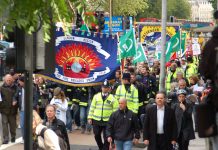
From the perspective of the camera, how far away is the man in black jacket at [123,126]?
13.4 metres

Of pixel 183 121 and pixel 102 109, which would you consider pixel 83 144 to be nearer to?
pixel 102 109

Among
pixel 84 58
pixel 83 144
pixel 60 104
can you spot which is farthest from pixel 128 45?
pixel 60 104

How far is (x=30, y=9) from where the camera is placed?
22.3ft

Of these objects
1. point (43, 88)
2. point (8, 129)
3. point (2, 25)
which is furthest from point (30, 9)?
point (43, 88)

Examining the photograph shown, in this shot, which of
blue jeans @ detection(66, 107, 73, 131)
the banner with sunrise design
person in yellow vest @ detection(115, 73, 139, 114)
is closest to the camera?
person in yellow vest @ detection(115, 73, 139, 114)

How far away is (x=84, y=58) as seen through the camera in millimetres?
17469

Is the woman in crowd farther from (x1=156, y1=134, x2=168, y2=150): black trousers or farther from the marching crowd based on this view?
(x1=156, y1=134, x2=168, y2=150): black trousers

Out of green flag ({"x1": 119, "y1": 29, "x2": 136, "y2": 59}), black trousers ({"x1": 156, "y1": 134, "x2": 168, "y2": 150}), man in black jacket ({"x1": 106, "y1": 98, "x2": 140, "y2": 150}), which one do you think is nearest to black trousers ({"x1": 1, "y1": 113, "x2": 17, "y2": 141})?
man in black jacket ({"x1": 106, "y1": 98, "x2": 140, "y2": 150})

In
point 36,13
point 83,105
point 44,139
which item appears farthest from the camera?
point 83,105

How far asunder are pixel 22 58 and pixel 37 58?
370mm

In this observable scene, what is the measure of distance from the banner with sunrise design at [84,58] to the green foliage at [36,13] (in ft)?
30.9

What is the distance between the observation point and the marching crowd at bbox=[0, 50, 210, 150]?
40.2ft

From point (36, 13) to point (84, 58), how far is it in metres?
10.5

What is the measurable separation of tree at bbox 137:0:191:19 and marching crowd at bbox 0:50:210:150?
77452 millimetres
